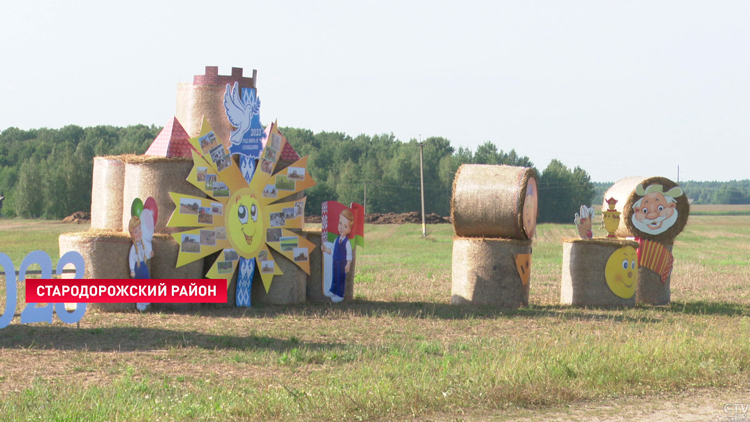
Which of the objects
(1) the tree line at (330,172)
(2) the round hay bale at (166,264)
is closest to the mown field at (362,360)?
(2) the round hay bale at (166,264)

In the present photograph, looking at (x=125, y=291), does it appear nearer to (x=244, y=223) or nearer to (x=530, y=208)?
(x=244, y=223)

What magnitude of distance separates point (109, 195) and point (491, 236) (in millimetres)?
7050

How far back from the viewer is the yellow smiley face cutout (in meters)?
14.2

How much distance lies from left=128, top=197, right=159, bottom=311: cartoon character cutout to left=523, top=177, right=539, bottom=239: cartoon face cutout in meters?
6.63

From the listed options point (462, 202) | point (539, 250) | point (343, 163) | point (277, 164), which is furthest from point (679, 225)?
point (343, 163)

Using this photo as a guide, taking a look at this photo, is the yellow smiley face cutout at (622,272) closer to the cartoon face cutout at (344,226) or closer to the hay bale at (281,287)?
the cartoon face cutout at (344,226)

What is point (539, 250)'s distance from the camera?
33531 millimetres

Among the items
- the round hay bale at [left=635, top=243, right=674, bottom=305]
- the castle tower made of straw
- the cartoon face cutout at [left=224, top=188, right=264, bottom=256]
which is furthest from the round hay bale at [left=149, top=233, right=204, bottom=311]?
the round hay bale at [left=635, top=243, right=674, bottom=305]

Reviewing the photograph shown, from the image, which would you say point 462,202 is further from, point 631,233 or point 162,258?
point 162,258

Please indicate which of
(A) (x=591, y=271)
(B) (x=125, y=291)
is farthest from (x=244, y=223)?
(A) (x=591, y=271)

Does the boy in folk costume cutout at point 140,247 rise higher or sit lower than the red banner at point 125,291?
higher

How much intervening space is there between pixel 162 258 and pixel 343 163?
251 ft

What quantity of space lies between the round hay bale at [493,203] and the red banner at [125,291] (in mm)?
4592

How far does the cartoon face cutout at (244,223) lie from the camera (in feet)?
44.1
